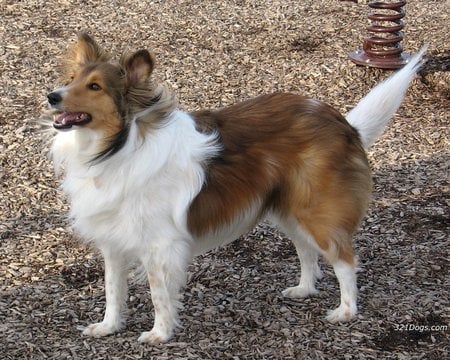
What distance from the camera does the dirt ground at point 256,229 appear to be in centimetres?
408

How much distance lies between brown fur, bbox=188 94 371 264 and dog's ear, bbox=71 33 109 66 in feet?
1.87

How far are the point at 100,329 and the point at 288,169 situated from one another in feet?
4.38

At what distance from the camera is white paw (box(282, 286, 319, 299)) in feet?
14.7

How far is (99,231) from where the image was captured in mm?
3830

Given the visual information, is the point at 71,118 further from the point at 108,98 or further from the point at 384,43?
the point at 384,43

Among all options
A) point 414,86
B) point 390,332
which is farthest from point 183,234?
point 414,86

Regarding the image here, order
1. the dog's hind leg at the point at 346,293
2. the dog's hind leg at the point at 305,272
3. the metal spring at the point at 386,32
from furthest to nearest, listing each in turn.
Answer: the metal spring at the point at 386,32, the dog's hind leg at the point at 305,272, the dog's hind leg at the point at 346,293

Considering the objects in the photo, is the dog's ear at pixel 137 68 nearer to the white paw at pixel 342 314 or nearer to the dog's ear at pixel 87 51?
the dog's ear at pixel 87 51

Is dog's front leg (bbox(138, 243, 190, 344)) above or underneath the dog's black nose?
underneath

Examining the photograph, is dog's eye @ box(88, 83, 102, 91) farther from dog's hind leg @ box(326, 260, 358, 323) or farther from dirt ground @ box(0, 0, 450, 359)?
dog's hind leg @ box(326, 260, 358, 323)

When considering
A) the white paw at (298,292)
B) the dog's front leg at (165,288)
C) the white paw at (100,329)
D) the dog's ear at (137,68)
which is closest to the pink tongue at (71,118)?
the dog's ear at (137,68)

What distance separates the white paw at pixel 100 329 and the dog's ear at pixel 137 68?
4.49 feet

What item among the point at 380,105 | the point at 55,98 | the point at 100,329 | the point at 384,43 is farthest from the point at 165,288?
the point at 384,43

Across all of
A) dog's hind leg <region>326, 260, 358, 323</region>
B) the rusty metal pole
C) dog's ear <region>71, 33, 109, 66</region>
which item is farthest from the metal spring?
dog's ear <region>71, 33, 109, 66</region>
